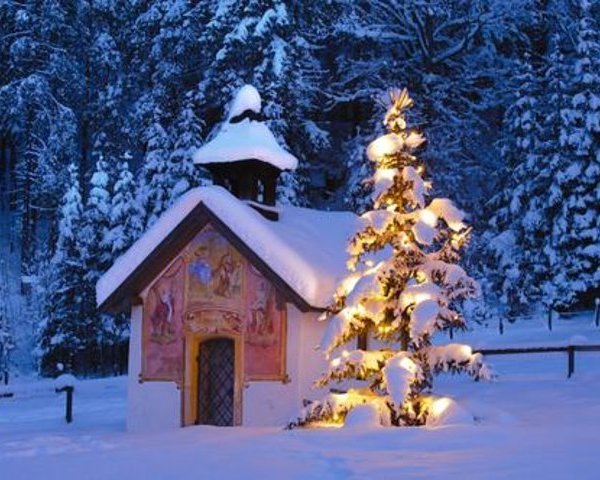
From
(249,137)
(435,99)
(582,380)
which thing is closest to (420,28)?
(435,99)

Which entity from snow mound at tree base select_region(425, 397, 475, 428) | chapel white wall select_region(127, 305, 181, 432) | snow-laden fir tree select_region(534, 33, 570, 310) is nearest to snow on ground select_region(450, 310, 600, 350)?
snow-laden fir tree select_region(534, 33, 570, 310)

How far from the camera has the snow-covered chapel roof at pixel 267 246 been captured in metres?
17.1

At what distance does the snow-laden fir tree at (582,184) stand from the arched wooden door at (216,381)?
16576 millimetres

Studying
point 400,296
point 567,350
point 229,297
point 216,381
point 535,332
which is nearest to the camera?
point 400,296

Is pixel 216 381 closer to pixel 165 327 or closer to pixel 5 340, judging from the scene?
pixel 165 327

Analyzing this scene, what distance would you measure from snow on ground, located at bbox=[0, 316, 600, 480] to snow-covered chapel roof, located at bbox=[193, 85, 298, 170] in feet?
20.5

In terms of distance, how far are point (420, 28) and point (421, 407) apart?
22.9m

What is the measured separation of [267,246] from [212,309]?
2.16 m

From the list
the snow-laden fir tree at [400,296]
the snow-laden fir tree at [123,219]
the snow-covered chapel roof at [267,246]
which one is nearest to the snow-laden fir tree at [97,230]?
the snow-laden fir tree at [123,219]

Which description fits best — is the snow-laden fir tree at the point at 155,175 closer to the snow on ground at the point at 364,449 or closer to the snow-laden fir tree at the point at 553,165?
the snow-laden fir tree at the point at 553,165

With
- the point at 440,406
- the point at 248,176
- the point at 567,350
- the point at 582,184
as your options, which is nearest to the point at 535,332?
the point at 582,184

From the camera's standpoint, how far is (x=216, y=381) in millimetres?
19094

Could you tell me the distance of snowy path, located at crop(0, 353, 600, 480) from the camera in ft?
32.2

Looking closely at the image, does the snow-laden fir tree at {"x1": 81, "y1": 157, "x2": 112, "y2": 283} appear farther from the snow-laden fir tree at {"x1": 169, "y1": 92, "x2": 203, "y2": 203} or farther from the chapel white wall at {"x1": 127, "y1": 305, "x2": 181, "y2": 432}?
the chapel white wall at {"x1": 127, "y1": 305, "x2": 181, "y2": 432}
